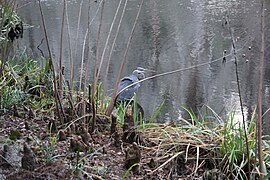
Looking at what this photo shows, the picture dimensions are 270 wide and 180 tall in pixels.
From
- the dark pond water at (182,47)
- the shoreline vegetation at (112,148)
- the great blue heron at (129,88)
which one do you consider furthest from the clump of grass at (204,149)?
the great blue heron at (129,88)

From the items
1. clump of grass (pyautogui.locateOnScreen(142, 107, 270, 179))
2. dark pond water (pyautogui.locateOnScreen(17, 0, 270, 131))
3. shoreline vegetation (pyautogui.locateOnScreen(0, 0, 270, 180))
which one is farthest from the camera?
dark pond water (pyautogui.locateOnScreen(17, 0, 270, 131))

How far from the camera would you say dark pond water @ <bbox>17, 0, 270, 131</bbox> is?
181 inches

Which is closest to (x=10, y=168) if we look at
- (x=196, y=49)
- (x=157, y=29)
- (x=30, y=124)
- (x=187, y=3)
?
(x=30, y=124)

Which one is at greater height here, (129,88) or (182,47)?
(182,47)

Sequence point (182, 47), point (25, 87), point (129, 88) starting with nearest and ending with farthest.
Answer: point (25, 87)
point (129, 88)
point (182, 47)

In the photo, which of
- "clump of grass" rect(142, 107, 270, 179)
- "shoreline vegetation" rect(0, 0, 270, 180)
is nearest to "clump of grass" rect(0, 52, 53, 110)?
"shoreline vegetation" rect(0, 0, 270, 180)

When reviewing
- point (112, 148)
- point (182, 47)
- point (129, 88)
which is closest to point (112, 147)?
point (112, 148)

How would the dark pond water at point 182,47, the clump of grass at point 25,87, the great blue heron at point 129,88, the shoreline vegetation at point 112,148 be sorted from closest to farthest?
the shoreline vegetation at point 112,148 → the clump of grass at point 25,87 → the great blue heron at point 129,88 → the dark pond water at point 182,47

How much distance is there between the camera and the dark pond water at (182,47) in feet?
15.1

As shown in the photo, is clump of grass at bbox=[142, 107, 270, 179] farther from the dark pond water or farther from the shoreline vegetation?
the dark pond water

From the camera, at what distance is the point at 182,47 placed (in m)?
7.22

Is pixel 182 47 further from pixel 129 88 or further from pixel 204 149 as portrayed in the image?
pixel 204 149

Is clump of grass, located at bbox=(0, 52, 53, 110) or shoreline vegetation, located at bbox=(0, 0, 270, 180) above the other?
clump of grass, located at bbox=(0, 52, 53, 110)

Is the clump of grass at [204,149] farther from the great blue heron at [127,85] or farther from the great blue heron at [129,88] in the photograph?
the great blue heron at [127,85]
